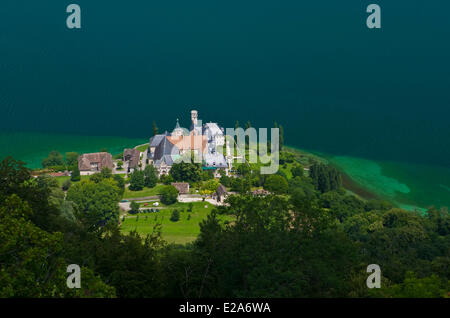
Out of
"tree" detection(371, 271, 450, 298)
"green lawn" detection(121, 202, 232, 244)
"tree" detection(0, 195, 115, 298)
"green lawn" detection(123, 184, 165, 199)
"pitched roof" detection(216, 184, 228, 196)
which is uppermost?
"tree" detection(0, 195, 115, 298)

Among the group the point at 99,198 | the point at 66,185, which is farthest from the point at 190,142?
the point at 99,198

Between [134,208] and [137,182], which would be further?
[137,182]

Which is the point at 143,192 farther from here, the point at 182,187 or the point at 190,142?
the point at 190,142

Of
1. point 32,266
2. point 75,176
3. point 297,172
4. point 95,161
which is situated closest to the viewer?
point 32,266

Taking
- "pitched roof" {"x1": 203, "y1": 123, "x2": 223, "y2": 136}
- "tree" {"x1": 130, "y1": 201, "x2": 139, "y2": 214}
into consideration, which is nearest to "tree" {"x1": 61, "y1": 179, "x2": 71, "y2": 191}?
"tree" {"x1": 130, "y1": 201, "x2": 139, "y2": 214}

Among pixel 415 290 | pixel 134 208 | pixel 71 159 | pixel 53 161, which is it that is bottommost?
pixel 134 208

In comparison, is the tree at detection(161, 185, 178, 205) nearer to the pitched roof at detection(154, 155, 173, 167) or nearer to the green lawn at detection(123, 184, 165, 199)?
the green lawn at detection(123, 184, 165, 199)
